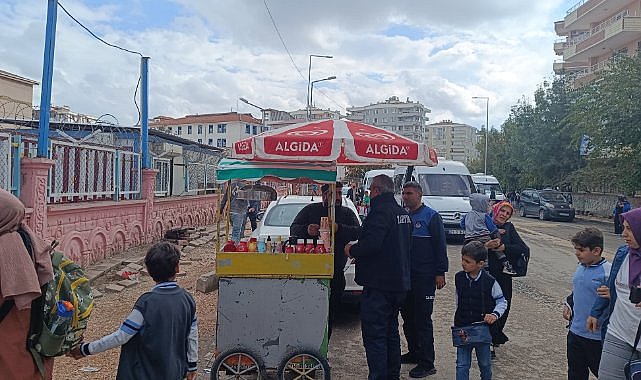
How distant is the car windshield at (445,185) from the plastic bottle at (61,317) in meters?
14.9

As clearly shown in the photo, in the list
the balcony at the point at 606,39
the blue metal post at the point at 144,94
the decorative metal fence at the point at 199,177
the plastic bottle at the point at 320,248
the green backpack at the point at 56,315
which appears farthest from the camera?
the balcony at the point at 606,39

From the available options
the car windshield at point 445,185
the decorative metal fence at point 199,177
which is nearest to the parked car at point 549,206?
the car windshield at point 445,185

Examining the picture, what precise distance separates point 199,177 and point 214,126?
72004 mm

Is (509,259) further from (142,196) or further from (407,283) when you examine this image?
(142,196)

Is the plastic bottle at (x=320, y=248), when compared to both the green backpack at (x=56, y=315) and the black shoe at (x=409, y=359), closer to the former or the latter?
the black shoe at (x=409, y=359)

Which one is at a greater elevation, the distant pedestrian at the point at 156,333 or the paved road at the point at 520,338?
the distant pedestrian at the point at 156,333

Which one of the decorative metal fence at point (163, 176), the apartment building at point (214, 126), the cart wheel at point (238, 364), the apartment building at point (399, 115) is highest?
the apartment building at point (399, 115)

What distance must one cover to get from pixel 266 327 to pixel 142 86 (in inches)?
437

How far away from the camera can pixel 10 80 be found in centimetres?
3238

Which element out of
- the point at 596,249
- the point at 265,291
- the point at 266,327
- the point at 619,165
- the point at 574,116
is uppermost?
the point at 574,116

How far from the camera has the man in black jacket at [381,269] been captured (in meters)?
4.71

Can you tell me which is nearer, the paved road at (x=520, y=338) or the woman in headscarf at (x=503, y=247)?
→ the paved road at (x=520, y=338)

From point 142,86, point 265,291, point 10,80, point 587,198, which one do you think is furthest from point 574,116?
point 10,80

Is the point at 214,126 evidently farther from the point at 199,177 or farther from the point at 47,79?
the point at 47,79
